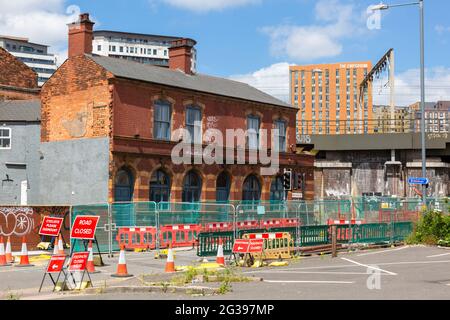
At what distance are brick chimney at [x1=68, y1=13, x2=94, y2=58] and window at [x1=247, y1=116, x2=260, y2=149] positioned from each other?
443 inches

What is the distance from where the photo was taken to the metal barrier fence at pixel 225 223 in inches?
893

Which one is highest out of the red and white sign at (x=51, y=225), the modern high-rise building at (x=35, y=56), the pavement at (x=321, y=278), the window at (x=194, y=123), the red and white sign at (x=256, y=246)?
the modern high-rise building at (x=35, y=56)

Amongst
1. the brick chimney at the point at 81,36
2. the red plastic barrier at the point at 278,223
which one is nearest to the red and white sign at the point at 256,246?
the red plastic barrier at the point at 278,223

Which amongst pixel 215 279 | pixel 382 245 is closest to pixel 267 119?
pixel 382 245

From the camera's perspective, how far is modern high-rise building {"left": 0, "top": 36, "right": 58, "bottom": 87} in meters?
166

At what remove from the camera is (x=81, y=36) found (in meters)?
34.5

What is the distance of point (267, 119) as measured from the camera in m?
41.1

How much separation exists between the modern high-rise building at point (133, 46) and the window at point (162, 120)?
14761 centimetres

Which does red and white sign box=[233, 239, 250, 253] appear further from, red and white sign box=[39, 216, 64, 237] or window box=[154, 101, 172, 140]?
window box=[154, 101, 172, 140]

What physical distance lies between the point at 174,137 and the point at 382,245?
14.0 m

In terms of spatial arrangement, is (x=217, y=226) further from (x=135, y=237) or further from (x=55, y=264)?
(x=55, y=264)

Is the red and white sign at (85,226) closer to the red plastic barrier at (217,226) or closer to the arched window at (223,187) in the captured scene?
the red plastic barrier at (217,226)

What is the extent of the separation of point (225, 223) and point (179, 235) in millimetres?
2267

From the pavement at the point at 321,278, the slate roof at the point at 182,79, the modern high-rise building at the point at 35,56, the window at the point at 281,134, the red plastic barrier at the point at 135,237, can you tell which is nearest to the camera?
the pavement at the point at 321,278
